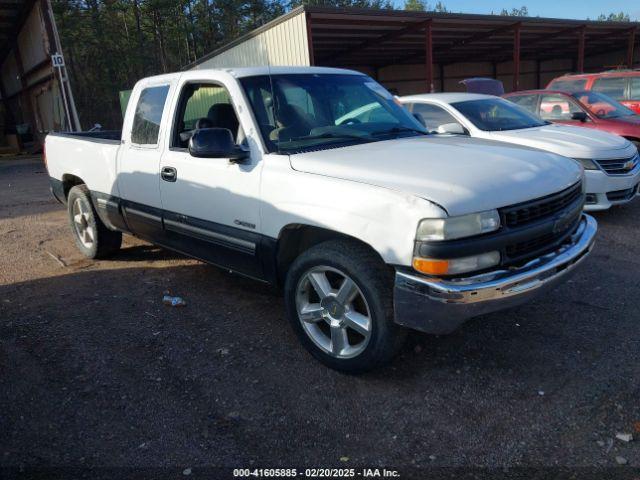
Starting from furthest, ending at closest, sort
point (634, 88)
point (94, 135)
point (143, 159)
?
point (634, 88)
point (94, 135)
point (143, 159)

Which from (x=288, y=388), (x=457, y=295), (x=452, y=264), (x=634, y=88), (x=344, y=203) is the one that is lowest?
(x=288, y=388)

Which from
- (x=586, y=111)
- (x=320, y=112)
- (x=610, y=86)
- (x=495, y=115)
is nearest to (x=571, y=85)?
(x=610, y=86)

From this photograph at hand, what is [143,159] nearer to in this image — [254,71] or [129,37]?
[254,71]

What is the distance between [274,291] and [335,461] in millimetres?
2306

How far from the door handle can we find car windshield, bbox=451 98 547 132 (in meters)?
4.69

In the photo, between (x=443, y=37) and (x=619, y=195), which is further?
(x=443, y=37)

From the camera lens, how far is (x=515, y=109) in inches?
303

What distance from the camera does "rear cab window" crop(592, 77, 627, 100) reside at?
10414 millimetres

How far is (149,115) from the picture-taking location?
14.5ft

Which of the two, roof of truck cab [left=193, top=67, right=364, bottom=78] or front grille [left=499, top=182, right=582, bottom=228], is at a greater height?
roof of truck cab [left=193, top=67, right=364, bottom=78]

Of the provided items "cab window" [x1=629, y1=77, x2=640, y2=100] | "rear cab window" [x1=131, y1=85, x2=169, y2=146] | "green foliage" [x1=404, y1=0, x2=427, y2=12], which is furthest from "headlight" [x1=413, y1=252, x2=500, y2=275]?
"green foliage" [x1=404, y1=0, x2=427, y2=12]

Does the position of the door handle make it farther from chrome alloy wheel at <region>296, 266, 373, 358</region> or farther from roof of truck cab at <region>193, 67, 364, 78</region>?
chrome alloy wheel at <region>296, 266, 373, 358</region>

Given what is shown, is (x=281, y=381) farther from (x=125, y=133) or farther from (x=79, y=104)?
(x=79, y=104)

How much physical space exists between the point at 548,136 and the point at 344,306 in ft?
16.1
